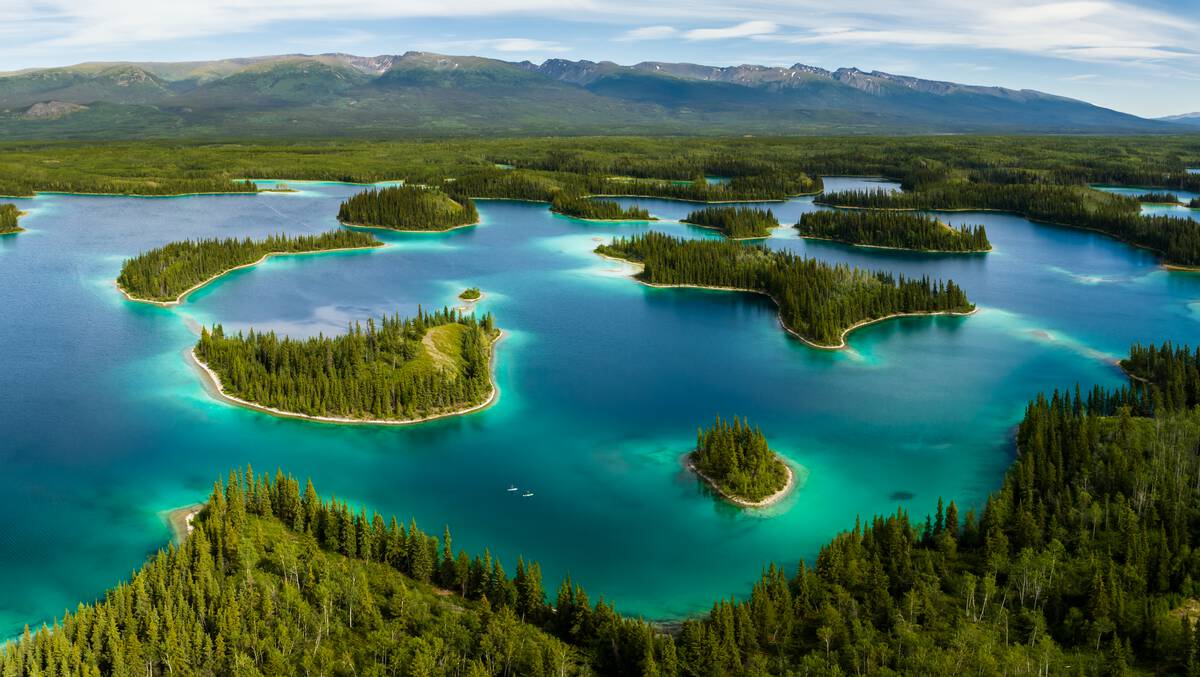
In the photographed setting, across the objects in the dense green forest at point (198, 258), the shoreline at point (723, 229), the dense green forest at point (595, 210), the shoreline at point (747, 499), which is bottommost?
the shoreline at point (747, 499)

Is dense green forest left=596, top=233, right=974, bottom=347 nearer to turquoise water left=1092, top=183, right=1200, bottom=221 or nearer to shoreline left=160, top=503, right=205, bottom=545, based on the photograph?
shoreline left=160, top=503, right=205, bottom=545

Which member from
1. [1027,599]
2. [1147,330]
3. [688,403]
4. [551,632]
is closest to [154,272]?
[688,403]

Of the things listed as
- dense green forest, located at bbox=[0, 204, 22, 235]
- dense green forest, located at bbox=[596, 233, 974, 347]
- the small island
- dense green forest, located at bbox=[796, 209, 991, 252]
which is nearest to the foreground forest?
the small island

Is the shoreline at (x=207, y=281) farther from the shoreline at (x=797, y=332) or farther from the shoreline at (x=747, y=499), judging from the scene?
the shoreline at (x=747, y=499)

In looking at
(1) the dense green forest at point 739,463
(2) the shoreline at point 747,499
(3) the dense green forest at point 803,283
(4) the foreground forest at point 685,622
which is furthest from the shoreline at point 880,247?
(4) the foreground forest at point 685,622

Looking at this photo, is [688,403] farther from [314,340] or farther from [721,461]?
[314,340]
